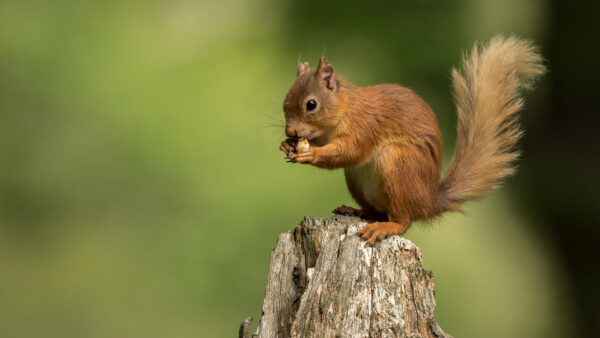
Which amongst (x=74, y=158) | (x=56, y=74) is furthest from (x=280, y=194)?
(x=56, y=74)

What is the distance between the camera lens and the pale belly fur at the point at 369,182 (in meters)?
2.09

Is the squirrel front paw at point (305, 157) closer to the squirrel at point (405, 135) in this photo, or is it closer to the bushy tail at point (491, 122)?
the squirrel at point (405, 135)

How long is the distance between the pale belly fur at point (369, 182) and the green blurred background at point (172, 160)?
3.30 feet

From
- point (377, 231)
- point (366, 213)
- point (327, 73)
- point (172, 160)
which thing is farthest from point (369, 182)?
point (172, 160)

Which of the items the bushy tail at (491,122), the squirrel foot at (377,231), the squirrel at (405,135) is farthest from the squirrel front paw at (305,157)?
the bushy tail at (491,122)

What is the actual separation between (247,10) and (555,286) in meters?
2.13

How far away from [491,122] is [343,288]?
86 cm

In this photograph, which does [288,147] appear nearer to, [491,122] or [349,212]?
[349,212]

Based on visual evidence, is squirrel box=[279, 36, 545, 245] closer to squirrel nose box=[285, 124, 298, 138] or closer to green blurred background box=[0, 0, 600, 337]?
squirrel nose box=[285, 124, 298, 138]

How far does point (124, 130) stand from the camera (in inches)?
127

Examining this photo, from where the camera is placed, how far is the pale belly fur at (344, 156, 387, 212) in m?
2.09

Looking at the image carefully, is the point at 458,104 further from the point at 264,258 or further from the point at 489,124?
the point at 264,258

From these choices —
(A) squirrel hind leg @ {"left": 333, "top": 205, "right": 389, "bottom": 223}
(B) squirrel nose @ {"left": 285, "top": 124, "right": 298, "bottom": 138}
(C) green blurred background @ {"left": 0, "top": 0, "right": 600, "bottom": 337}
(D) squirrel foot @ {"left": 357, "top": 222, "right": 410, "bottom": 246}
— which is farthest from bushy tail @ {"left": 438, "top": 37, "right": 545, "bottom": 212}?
(C) green blurred background @ {"left": 0, "top": 0, "right": 600, "bottom": 337}

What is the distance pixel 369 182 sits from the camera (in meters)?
2.13
